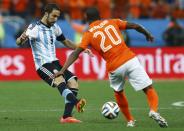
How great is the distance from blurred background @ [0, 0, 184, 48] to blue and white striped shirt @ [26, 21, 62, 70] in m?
13.5

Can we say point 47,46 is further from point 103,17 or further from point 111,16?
point 111,16

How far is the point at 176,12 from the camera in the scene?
2961cm

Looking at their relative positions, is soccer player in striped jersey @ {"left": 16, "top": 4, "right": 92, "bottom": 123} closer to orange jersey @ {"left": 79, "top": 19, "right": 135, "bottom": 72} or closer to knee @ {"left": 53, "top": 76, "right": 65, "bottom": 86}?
knee @ {"left": 53, "top": 76, "right": 65, "bottom": 86}

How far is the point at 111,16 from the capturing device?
96.0 ft

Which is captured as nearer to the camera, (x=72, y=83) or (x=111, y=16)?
(x=72, y=83)

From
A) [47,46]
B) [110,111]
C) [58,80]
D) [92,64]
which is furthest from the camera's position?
[92,64]

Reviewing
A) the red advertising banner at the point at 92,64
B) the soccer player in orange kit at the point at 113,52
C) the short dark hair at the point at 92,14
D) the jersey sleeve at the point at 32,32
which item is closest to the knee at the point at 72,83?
the jersey sleeve at the point at 32,32

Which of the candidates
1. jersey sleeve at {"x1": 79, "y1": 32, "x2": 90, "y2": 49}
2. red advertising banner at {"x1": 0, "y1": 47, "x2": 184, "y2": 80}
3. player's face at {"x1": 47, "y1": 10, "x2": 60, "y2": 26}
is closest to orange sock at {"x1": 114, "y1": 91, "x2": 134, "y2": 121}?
jersey sleeve at {"x1": 79, "y1": 32, "x2": 90, "y2": 49}

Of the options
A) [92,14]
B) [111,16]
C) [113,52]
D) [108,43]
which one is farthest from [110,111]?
[111,16]

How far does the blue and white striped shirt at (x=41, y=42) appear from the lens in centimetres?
1384

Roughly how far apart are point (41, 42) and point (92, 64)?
36.9 feet

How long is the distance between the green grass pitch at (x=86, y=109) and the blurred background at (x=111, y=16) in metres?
3.84

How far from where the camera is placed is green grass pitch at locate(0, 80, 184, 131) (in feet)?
41.5

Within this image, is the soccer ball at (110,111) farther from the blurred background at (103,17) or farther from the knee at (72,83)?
the blurred background at (103,17)
